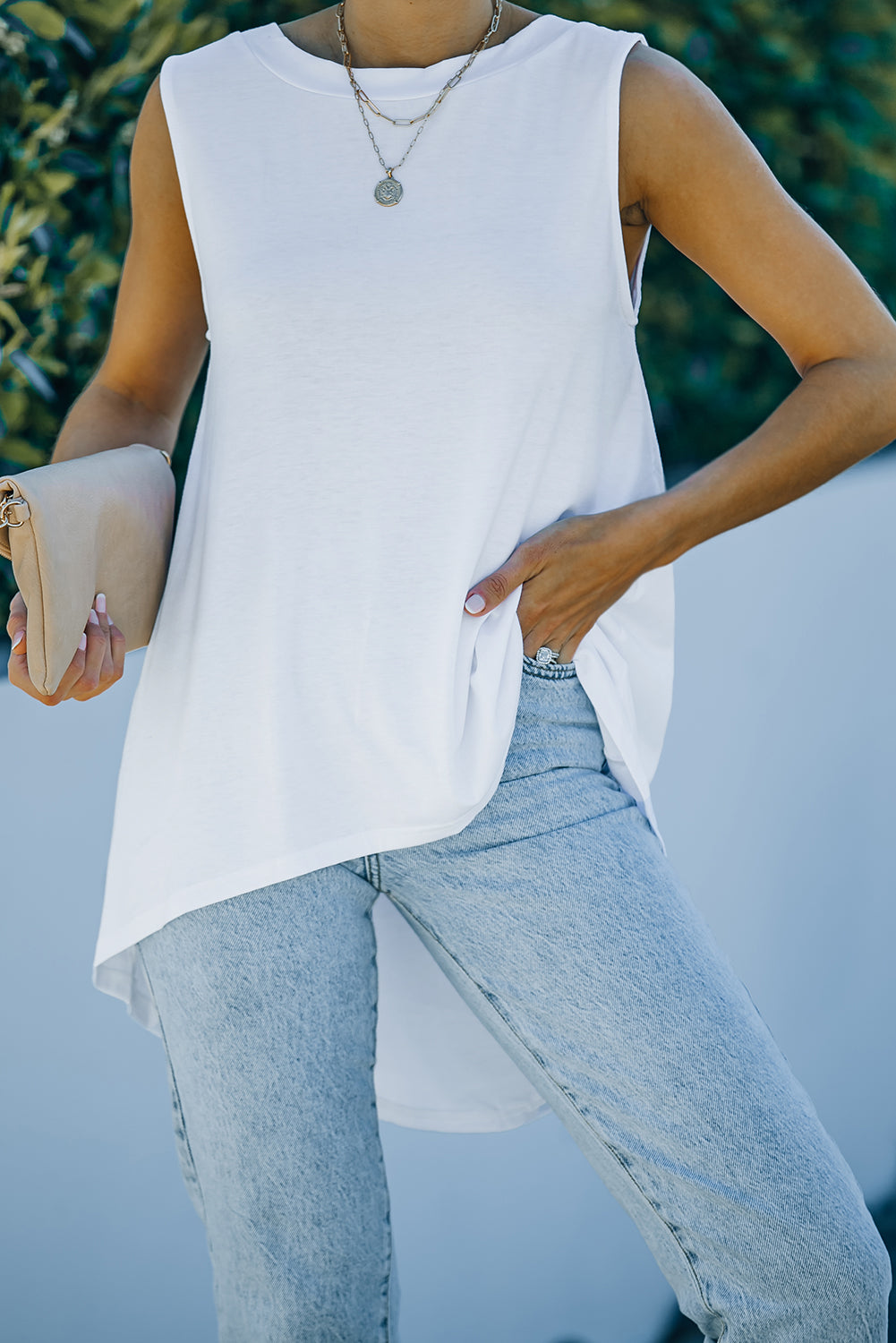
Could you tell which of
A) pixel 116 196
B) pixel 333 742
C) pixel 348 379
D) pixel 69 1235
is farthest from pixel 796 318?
pixel 69 1235

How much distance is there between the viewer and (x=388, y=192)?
129cm

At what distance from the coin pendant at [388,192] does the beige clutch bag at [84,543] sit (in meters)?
0.37

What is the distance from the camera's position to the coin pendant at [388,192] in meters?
1.29

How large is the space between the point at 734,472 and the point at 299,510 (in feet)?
1.56

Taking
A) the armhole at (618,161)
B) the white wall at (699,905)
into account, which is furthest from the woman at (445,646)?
the white wall at (699,905)

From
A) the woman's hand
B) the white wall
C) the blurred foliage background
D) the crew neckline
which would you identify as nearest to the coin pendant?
the crew neckline

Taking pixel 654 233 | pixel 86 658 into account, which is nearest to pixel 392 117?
pixel 86 658

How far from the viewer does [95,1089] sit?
6.72 ft

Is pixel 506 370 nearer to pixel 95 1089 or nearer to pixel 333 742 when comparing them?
pixel 333 742

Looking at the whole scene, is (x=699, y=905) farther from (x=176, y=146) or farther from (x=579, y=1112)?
(x=176, y=146)

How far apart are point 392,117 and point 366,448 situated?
15.1 inches

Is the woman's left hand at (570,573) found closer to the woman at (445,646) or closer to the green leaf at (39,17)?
the woman at (445,646)

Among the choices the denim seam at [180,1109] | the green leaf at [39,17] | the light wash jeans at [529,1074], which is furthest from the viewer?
the green leaf at [39,17]

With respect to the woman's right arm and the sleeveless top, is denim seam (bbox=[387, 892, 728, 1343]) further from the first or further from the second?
the woman's right arm
